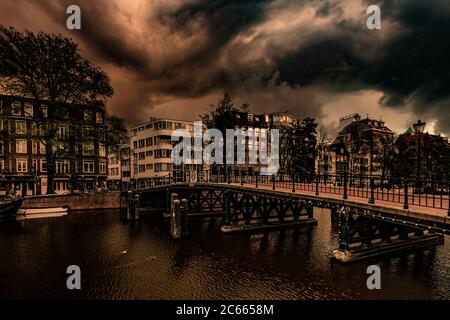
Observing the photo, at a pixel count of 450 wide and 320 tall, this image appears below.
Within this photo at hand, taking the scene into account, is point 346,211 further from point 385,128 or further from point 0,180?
point 385,128

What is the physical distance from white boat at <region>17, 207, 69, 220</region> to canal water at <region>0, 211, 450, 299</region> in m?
7.20

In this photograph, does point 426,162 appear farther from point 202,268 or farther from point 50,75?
point 50,75

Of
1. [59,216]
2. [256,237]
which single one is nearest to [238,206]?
[256,237]

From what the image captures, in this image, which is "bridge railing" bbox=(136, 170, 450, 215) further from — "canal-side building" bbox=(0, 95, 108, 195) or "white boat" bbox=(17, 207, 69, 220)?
"canal-side building" bbox=(0, 95, 108, 195)

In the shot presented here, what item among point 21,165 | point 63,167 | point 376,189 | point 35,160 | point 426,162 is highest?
point 35,160

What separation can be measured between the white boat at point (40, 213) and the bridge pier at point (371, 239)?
30710 mm

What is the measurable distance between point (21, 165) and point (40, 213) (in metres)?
18.6

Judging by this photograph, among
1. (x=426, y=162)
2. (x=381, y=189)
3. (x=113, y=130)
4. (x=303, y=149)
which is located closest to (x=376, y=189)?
(x=381, y=189)

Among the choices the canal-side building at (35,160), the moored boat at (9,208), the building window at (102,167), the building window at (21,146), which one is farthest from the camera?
the building window at (102,167)

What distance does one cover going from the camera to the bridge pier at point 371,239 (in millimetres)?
13883

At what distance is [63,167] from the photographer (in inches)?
1731

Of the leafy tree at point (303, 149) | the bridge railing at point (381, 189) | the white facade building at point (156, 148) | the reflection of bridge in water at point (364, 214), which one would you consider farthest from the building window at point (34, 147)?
the leafy tree at point (303, 149)

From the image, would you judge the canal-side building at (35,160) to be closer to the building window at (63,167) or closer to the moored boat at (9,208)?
the building window at (63,167)
